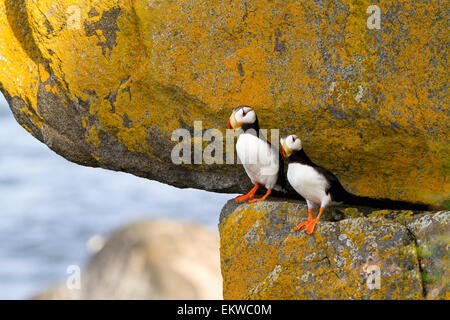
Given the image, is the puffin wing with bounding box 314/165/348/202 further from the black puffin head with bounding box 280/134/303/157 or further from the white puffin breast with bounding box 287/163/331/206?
the black puffin head with bounding box 280/134/303/157

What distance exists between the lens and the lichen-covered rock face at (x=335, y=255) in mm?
4402

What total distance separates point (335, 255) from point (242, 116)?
1.19 meters

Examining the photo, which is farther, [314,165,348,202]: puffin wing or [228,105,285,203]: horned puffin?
[228,105,285,203]: horned puffin

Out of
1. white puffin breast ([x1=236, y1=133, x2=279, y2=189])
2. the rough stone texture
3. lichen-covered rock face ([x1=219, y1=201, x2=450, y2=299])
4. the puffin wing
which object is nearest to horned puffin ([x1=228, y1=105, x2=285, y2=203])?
white puffin breast ([x1=236, y1=133, x2=279, y2=189])

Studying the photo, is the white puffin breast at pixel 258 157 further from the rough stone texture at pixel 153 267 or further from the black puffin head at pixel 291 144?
the rough stone texture at pixel 153 267

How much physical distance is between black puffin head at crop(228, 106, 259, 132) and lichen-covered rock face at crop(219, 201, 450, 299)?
57cm

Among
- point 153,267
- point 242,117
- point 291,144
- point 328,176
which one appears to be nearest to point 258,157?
point 242,117

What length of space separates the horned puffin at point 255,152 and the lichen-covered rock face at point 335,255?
0.85ft

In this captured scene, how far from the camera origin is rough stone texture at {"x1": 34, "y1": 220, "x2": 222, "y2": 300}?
22.8ft

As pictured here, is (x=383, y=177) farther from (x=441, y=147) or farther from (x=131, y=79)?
(x=131, y=79)

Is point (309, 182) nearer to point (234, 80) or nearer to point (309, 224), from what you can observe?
point (309, 224)

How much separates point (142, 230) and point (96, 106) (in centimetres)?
181

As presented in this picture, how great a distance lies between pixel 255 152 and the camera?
519cm
